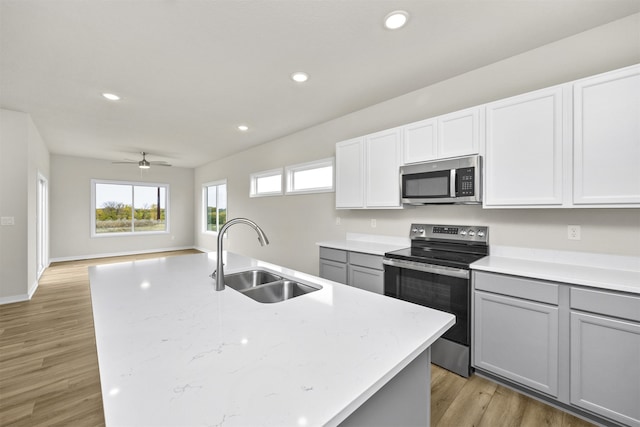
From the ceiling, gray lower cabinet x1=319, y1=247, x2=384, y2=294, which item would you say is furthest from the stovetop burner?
the ceiling

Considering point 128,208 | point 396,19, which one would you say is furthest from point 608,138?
point 128,208

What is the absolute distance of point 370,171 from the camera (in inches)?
123

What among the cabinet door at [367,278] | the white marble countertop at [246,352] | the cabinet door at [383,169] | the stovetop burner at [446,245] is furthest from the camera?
the cabinet door at [383,169]

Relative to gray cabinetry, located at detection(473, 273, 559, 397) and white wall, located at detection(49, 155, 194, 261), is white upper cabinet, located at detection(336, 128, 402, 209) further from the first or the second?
white wall, located at detection(49, 155, 194, 261)

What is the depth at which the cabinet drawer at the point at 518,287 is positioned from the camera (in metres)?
1.76

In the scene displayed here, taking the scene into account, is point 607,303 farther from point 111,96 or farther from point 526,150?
point 111,96

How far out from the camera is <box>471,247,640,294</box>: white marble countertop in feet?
5.27

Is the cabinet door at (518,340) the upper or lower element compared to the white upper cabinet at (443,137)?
lower

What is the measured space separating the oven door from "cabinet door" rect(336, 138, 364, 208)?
3.19ft

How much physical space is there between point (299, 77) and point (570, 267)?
281 cm

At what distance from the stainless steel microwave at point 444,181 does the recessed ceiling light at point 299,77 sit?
135cm

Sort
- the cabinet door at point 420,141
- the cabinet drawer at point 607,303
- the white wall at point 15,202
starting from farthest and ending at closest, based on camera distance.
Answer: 1. the white wall at point 15,202
2. the cabinet door at point 420,141
3. the cabinet drawer at point 607,303

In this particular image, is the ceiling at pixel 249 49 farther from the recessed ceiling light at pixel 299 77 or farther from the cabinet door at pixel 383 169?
the cabinet door at pixel 383 169

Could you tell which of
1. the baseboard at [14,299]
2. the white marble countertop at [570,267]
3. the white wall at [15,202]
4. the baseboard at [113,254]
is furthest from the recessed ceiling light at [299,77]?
the baseboard at [113,254]
